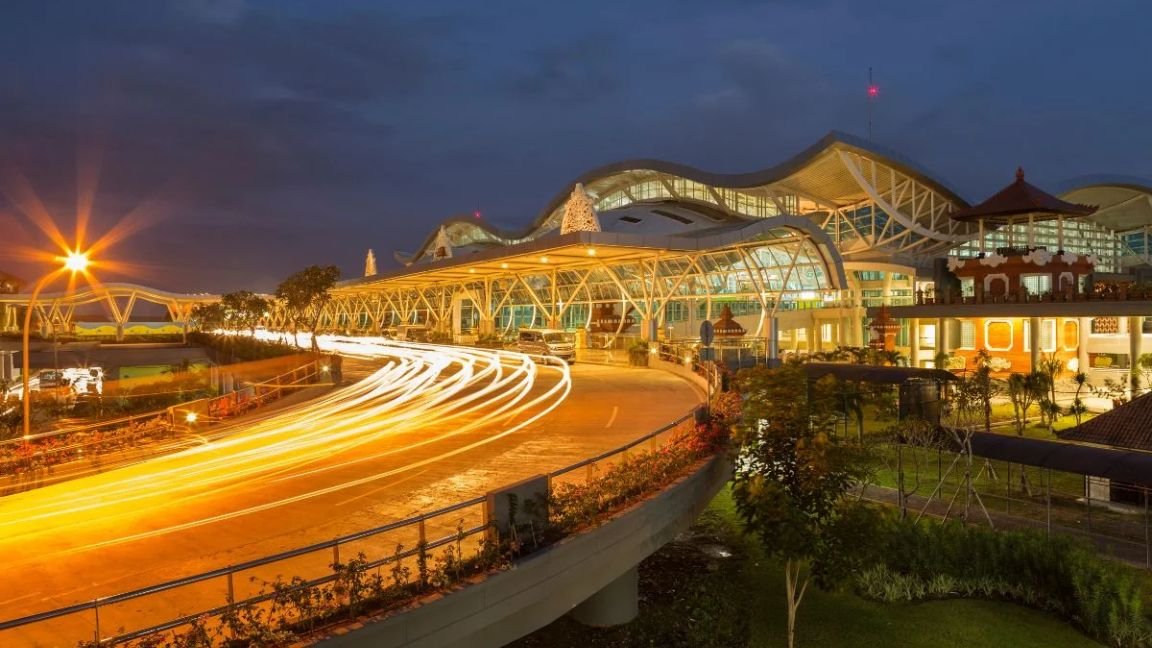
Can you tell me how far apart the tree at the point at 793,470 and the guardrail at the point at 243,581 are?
271 centimetres

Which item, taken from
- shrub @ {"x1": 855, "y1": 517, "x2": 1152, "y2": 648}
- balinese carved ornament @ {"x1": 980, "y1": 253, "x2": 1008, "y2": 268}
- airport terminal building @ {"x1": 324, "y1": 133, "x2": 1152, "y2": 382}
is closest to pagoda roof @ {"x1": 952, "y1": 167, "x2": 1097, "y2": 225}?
airport terminal building @ {"x1": 324, "y1": 133, "x2": 1152, "y2": 382}

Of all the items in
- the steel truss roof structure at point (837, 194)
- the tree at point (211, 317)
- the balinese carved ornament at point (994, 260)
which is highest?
the steel truss roof structure at point (837, 194)

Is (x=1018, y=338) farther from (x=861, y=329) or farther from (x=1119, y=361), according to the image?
(x=861, y=329)

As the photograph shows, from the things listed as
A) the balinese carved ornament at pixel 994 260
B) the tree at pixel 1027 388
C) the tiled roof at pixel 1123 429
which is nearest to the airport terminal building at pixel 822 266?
the balinese carved ornament at pixel 994 260

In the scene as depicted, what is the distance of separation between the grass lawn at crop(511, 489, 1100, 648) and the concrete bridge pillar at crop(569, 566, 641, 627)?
0.49 ft

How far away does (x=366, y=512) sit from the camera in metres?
11.1

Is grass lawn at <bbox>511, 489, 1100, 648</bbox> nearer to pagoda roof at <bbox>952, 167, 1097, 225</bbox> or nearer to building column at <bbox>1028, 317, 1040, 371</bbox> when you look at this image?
building column at <bbox>1028, 317, 1040, 371</bbox>

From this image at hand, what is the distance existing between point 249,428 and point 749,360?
74.6 ft

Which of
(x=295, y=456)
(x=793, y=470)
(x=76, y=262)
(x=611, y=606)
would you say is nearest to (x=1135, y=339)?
(x=793, y=470)

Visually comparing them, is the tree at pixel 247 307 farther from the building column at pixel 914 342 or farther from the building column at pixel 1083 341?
the building column at pixel 1083 341

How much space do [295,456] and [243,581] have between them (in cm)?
767

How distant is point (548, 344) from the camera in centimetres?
Answer: 4134

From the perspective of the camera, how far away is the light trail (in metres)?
11.5

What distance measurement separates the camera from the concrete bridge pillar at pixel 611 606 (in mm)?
12930
